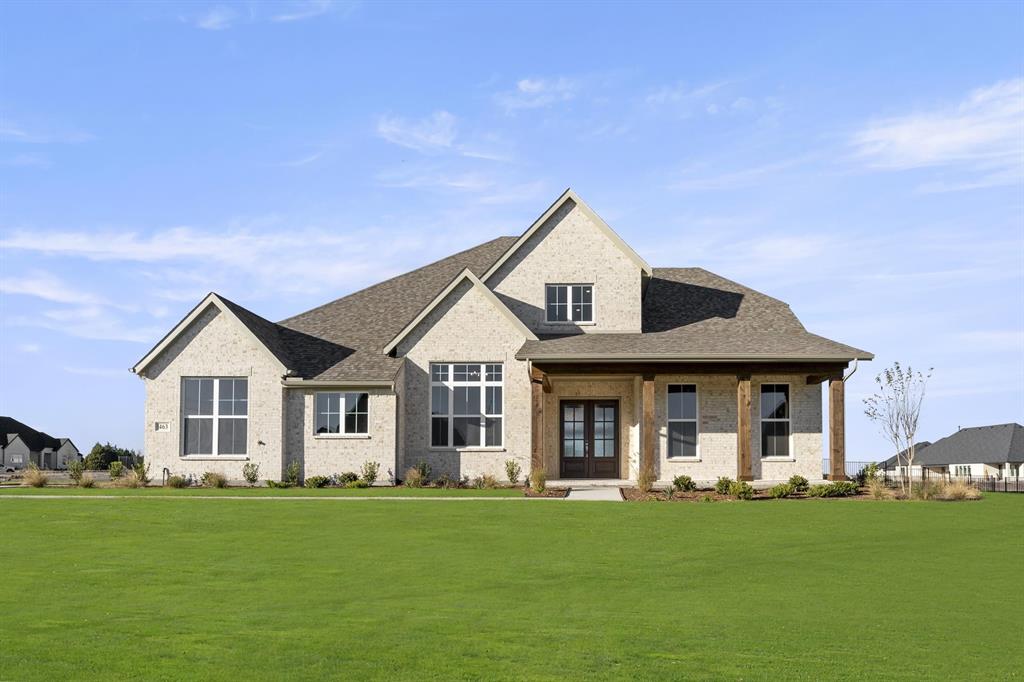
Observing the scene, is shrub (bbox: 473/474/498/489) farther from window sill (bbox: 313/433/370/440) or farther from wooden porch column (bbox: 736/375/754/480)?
wooden porch column (bbox: 736/375/754/480)

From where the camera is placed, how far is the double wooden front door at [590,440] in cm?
3344

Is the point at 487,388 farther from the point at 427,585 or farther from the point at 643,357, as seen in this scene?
the point at 427,585

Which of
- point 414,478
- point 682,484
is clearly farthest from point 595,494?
point 414,478

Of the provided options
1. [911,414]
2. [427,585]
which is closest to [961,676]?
[427,585]

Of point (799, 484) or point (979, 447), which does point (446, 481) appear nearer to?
point (799, 484)

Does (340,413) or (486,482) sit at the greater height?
(340,413)

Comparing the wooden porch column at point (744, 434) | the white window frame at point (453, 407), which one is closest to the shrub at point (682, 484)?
the wooden porch column at point (744, 434)

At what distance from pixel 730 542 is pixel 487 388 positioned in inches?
580

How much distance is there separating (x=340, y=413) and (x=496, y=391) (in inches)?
195

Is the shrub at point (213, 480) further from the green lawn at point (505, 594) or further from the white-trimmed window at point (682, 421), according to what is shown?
the white-trimmed window at point (682, 421)

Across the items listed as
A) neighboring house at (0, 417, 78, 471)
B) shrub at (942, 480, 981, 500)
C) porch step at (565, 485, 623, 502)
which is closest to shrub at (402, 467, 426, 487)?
porch step at (565, 485, 623, 502)

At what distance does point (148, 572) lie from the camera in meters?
15.5

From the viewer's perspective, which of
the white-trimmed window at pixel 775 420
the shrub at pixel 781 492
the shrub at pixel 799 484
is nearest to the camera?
the shrub at pixel 781 492

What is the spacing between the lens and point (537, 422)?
30000mm
